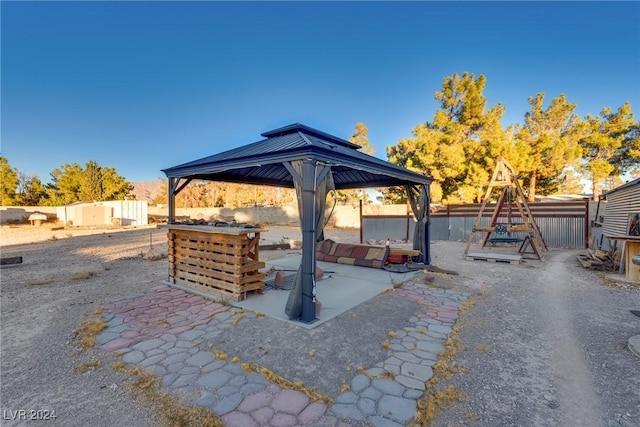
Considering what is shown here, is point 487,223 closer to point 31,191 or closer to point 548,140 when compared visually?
point 548,140

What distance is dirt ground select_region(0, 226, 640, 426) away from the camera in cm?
194

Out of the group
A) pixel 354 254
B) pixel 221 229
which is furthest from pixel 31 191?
pixel 354 254

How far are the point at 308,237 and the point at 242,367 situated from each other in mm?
1583

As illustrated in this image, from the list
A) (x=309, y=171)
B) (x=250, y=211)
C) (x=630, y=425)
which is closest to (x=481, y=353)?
(x=630, y=425)

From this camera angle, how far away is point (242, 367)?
249cm

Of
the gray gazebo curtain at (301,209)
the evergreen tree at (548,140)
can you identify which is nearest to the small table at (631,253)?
the gray gazebo curtain at (301,209)

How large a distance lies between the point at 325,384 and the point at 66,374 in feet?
7.31

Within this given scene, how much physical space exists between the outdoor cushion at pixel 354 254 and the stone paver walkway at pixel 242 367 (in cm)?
238

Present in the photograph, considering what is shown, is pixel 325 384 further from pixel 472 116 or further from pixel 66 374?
pixel 472 116

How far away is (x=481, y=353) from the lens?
2795 millimetres

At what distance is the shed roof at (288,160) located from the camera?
376 cm

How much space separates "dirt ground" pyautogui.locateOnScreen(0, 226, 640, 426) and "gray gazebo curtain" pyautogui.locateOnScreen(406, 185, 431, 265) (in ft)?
3.95

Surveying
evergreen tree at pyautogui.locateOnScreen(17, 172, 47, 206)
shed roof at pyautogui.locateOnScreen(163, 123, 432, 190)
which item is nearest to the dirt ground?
shed roof at pyautogui.locateOnScreen(163, 123, 432, 190)

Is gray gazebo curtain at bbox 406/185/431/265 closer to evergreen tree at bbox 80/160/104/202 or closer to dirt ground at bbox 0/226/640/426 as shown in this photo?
dirt ground at bbox 0/226/640/426
